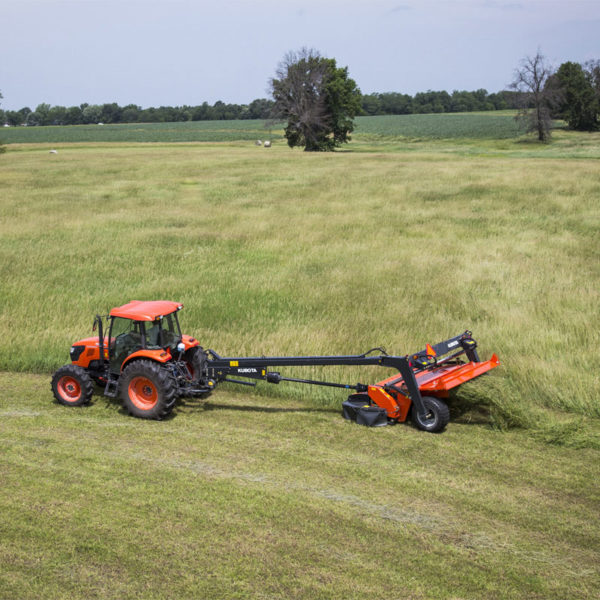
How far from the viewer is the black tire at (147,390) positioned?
9.66m

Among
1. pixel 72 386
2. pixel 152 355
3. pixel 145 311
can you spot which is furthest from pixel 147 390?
pixel 72 386

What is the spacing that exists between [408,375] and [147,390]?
4.20 m

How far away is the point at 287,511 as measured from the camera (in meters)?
7.22

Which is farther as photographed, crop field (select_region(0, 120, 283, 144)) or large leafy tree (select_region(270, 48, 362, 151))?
crop field (select_region(0, 120, 283, 144))

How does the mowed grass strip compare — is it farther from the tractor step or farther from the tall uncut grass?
the tall uncut grass

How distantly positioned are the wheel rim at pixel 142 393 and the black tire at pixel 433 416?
4.16 m

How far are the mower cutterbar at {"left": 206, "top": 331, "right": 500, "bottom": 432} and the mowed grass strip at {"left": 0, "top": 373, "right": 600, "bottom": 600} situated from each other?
0.36 metres

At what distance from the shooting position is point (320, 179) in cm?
4225

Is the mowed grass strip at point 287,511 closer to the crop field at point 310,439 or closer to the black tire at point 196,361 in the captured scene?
the crop field at point 310,439

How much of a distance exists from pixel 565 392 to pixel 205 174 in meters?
39.0

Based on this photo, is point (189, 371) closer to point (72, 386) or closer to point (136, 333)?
point (136, 333)

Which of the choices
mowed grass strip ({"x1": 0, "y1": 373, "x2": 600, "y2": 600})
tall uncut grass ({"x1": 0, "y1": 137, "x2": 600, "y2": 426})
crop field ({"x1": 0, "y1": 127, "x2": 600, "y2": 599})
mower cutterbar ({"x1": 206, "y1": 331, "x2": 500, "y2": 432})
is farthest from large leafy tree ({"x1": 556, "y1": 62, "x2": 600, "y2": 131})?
mowed grass strip ({"x1": 0, "y1": 373, "x2": 600, "y2": 600})

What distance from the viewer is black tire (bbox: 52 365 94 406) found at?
10383mm

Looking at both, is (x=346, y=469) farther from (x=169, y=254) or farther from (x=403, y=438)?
(x=169, y=254)
